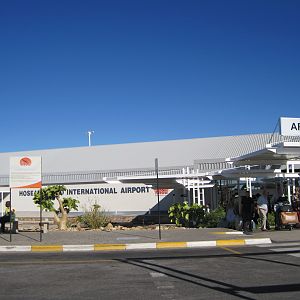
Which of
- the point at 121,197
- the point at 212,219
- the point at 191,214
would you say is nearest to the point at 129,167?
the point at 121,197

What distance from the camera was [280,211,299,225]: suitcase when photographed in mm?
18062

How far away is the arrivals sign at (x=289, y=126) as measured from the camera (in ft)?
58.3

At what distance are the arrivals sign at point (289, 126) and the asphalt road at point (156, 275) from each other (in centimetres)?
576

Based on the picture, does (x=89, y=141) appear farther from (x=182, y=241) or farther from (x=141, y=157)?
(x=182, y=241)

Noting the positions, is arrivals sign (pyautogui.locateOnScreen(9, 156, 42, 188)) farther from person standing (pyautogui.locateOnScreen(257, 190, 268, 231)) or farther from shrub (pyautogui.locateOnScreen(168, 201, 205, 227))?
person standing (pyautogui.locateOnScreen(257, 190, 268, 231))

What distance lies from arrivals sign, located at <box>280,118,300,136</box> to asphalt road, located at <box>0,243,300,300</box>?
5756 mm

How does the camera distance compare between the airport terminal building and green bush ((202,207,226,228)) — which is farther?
the airport terminal building

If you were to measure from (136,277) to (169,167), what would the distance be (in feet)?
103

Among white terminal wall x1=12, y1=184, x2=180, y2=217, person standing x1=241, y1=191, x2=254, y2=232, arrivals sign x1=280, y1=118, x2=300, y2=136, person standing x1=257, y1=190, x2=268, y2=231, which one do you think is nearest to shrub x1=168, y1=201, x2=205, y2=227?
person standing x1=241, y1=191, x2=254, y2=232

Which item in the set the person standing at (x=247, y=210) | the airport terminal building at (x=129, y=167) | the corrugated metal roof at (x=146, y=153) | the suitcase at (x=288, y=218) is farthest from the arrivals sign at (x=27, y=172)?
the corrugated metal roof at (x=146, y=153)

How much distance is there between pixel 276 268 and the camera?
32.0 ft

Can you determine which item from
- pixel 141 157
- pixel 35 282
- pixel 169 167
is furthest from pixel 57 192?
pixel 141 157

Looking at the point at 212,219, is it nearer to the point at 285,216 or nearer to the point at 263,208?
the point at 263,208

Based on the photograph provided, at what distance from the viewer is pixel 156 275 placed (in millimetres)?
9312
